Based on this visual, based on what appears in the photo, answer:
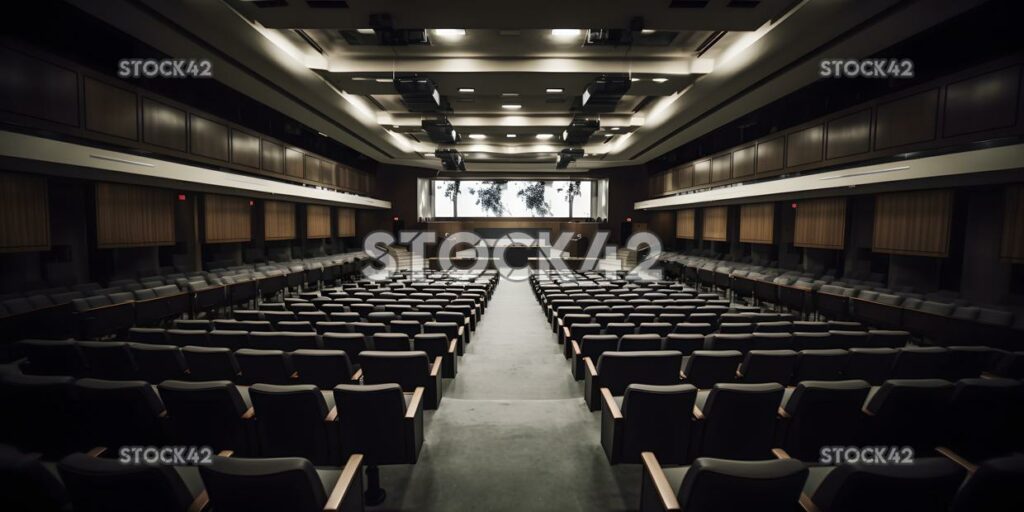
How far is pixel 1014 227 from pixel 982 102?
84.6 inches

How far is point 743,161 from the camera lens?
532 inches

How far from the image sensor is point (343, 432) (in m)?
2.93

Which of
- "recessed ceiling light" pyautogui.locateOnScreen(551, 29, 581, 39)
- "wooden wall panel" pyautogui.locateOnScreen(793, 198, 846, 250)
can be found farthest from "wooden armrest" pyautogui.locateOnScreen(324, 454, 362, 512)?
"wooden wall panel" pyautogui.locateOnScreen(793, 198, 846, 250)

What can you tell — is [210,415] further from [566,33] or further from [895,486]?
[566,33]

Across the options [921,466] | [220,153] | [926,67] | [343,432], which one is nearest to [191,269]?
[220,153]

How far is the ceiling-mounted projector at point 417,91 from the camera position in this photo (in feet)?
24.1

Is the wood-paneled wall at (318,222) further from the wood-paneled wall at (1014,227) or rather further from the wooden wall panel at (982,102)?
the wood-paneled wall at (1014,227)

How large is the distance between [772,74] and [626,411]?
848 centimetres

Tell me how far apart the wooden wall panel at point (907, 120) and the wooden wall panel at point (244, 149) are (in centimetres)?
1605

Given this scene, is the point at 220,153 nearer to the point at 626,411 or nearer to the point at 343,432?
the point at 343,432

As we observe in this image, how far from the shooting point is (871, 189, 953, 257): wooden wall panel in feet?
26.0

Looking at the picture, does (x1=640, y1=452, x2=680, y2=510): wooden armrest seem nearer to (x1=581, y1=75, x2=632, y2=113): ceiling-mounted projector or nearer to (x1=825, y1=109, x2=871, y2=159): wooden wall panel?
(x1=581, y1=75, x2=632, y2=113): ceiling-mounted projector

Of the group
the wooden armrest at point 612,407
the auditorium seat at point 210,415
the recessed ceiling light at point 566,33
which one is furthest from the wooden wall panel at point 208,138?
the wooden armrest at point 612,407

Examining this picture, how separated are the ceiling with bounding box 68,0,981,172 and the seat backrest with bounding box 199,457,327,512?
610 cm
